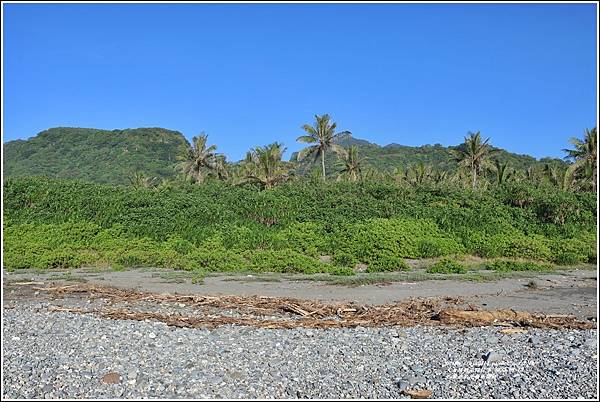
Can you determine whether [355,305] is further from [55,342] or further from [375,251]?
[375,251]

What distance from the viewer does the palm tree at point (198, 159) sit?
152ft

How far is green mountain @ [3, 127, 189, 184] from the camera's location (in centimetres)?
7331

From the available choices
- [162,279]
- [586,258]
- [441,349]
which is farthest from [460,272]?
[441,349]

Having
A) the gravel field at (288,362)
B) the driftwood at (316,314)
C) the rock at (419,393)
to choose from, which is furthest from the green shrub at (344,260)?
the rock at (419,393)

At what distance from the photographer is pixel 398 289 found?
15.6 metres

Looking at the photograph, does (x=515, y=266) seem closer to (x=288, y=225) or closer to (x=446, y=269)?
(x=446, y=269)

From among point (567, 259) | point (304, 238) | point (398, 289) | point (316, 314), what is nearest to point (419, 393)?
point (316, 314)

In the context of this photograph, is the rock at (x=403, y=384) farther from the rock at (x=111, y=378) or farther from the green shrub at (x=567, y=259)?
the green shrub at (x=567, y=259)

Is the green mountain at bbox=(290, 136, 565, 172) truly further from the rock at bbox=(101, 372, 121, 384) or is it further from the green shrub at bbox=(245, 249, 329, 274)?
the rock at bbox=(101, 372, 121, 384)

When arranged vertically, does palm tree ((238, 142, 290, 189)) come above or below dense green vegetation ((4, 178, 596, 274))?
above

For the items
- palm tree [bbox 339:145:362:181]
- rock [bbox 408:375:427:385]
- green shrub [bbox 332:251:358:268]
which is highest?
palm tree [bbox 339:145:362:181]

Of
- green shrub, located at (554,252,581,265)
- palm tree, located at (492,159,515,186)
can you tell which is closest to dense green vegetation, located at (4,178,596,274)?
green shrub, located at (554,252,581,265)

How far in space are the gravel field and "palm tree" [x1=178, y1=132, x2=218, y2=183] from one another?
37.4m

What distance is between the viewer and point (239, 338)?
8656mm
